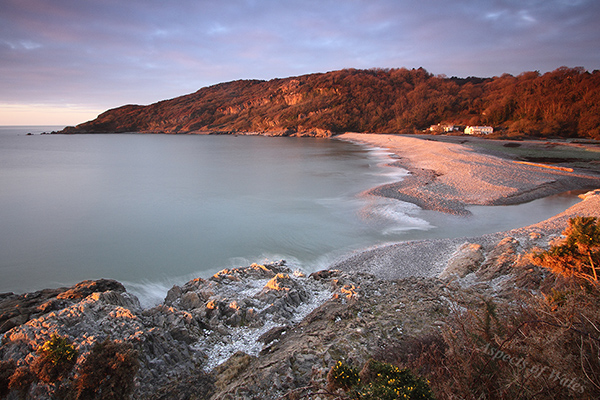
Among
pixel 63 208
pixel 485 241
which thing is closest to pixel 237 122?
pixel 63 208

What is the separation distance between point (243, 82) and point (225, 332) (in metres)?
164

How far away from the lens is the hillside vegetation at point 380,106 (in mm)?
45000

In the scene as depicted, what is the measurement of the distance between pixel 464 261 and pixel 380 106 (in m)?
86.0

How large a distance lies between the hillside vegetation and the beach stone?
4278 centimetres

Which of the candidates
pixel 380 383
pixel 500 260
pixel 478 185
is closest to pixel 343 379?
pixel 380 383

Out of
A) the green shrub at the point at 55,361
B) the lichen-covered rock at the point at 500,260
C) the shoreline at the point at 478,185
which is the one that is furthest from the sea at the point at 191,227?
the green shrub at the point at 55,361

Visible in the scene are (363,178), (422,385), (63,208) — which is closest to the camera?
(422,385)

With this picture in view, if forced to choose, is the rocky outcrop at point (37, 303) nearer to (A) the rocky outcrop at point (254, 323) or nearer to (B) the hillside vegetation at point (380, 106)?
(A) the rocky outcrop at point (254, 323)

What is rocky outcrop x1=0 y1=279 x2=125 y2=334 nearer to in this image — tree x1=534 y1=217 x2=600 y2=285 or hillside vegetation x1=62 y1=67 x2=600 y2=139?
tree x1=534 y1=217 x2=600 y2=285

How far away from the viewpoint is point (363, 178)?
19.9 metres

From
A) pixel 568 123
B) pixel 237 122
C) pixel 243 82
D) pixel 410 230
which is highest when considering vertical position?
pixel 243 82

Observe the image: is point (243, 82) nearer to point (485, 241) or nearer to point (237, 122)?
point (237, 122)

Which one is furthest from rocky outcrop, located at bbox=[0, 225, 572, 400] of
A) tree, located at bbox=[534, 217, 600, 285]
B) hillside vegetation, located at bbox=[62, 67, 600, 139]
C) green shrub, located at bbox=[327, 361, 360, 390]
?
hillside vegetation, located at bbox=[62, 67, 600, 139]

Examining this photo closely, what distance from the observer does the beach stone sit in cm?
586
